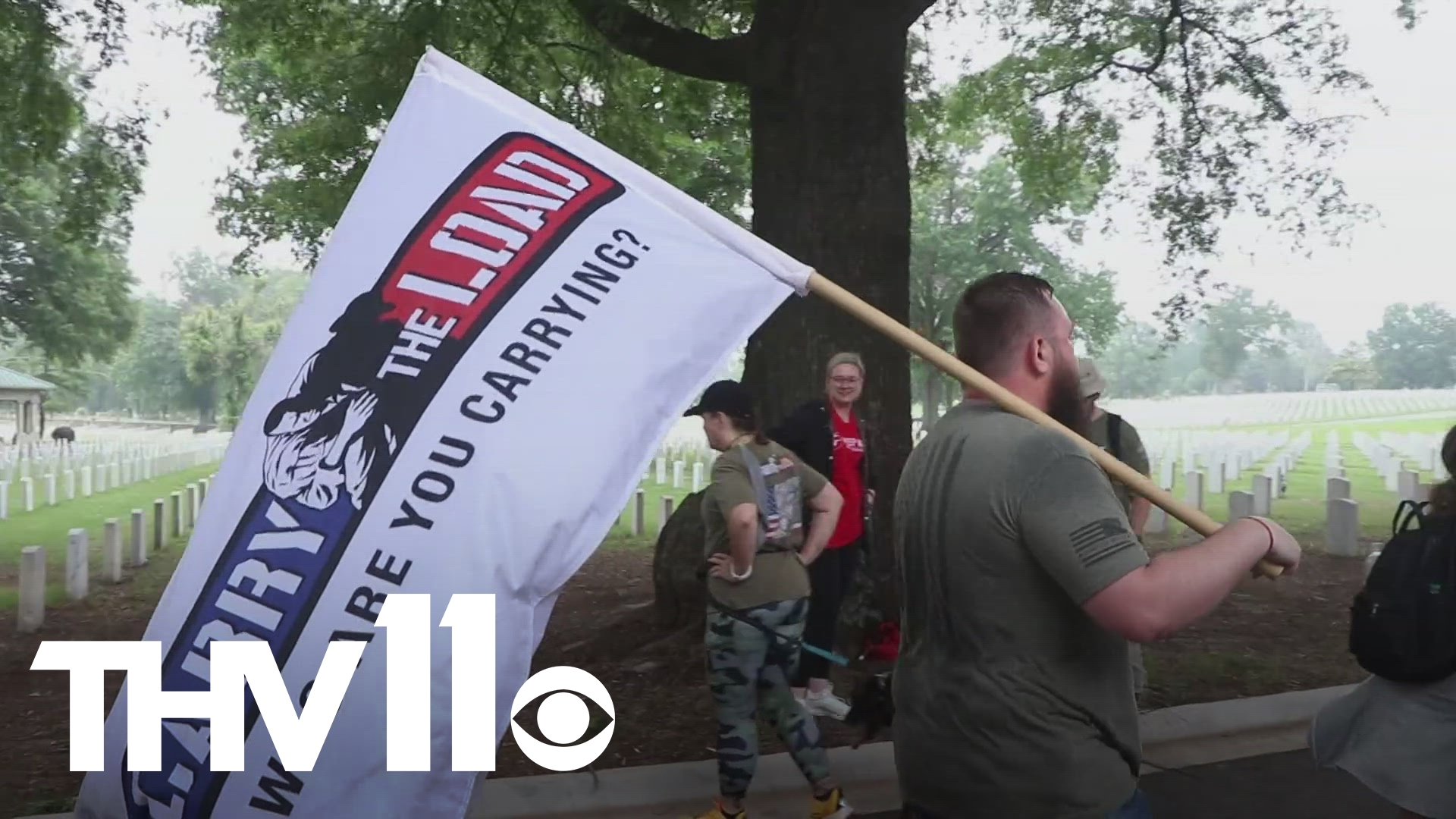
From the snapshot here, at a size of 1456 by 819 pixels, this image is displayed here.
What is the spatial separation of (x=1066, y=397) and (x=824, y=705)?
14.0ft

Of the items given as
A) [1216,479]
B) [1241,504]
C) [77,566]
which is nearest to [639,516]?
[77,566]

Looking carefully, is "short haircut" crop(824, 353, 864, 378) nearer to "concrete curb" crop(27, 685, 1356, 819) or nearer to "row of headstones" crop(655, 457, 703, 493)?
"concrete curb" crop(27, 685, 1356, 819)

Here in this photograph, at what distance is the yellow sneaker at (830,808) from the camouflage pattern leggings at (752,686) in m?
0.17

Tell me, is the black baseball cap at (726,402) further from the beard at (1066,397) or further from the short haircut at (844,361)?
the beard at (1066,397)

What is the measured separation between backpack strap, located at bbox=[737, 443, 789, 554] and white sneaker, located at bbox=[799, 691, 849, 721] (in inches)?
77.6

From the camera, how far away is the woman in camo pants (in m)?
4.33

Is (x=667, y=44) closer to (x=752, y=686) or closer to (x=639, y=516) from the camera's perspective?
(x=752, y=686)

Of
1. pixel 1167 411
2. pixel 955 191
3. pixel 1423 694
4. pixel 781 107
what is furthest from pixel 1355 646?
pixel 1167 411

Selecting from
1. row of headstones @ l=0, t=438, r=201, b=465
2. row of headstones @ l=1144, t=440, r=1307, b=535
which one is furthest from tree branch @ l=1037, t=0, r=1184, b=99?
row of headstones @ l=0, t=438, r=201, b=465

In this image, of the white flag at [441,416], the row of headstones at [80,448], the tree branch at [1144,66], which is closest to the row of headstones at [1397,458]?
the tree branch at [1144,66]

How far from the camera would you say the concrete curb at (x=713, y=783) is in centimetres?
484

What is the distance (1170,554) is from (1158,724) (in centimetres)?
466

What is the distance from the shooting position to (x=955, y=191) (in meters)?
32.5

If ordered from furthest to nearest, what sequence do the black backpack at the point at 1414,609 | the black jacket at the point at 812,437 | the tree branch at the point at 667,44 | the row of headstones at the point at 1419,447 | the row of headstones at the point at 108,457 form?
the row of headstones at the point at 108,457 < the row of headstones at the point at 1419,447 < the tree branch at the point at 667,44 < the black jacket at the point at 812,437 < the black backpack at the point at 1414,609
